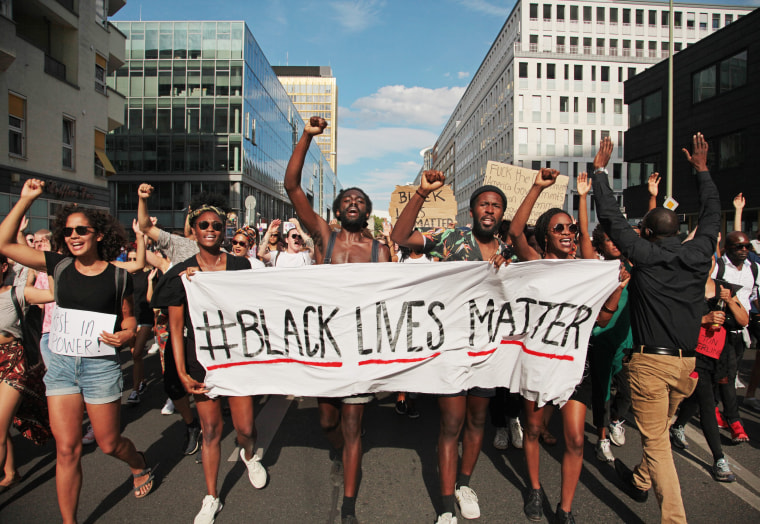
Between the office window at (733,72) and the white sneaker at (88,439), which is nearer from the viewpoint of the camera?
the white sneaker at (88,439)

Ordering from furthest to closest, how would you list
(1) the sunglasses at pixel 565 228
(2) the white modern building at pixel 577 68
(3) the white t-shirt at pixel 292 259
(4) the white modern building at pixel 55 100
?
(2) the white modern building at pixel 577 68, (4) the white modern building at pixel 55 100, (3) the white t-shirt at pixel 292 259, (1) the sunglasses at pixel 565 228

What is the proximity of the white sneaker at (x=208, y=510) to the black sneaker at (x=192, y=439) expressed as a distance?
3.61 ft

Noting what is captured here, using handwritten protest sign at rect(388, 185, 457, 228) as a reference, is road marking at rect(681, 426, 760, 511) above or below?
below

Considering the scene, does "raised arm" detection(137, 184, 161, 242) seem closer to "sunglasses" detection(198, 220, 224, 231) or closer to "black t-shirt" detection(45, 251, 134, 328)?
"sunglasses" detection(198, 220, 224, 231)

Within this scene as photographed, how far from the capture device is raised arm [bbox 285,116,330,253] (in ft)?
11.0

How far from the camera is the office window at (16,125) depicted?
52.2 ft

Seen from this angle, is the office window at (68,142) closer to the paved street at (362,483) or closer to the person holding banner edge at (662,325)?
the paved street at (362,483)

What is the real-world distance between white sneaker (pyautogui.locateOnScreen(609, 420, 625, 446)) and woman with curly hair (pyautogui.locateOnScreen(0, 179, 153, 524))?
399 centimetres

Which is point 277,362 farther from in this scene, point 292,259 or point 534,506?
point 292,259

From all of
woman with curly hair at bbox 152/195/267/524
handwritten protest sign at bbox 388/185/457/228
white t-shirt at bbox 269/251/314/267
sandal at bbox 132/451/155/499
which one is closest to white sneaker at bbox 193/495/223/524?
woman with curly hair at bbox 152/195/267/524

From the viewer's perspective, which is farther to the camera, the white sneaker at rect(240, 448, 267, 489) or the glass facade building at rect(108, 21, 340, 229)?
the glass facade building at rect(108, 21, 340, 229)

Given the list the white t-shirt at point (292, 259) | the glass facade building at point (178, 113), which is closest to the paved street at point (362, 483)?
the white t-shirt at point (292, 259)

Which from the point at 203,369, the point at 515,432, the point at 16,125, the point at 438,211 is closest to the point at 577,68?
the point at 438,211

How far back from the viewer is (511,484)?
3619 mm
